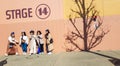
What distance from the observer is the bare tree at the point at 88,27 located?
21.5 meters

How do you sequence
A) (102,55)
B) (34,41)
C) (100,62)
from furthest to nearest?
(34,41) → (102,55) → (100,62)

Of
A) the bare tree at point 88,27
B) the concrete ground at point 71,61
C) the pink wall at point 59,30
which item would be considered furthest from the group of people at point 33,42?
the bare tree at point 88,27

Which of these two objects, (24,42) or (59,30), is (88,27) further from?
(24,42)

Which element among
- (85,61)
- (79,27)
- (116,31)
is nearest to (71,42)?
(79,27)

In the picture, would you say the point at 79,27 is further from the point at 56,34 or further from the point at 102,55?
the point at 102,55

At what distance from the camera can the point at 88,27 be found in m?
21.5


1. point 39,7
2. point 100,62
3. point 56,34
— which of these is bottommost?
point 100,62

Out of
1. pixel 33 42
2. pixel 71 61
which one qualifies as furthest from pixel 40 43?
pixel 71 61

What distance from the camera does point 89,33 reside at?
21.5 m

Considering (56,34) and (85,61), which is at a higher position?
(56,34)

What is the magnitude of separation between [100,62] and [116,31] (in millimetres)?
5259

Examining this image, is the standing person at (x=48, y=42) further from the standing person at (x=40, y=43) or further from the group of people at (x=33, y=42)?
the standing person at (x=40, y=43)

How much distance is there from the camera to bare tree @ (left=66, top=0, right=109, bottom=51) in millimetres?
21453

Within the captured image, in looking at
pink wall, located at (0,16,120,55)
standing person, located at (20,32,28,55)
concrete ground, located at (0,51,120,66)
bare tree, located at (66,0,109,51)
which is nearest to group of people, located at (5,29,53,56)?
standing person, located at (20,32,28,55)
